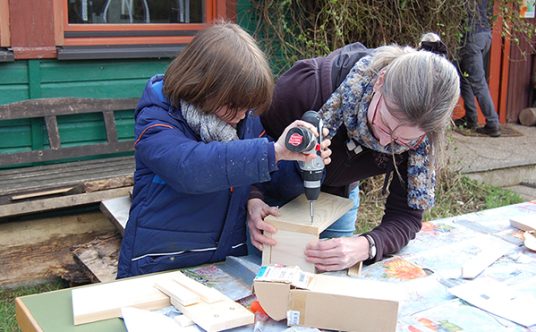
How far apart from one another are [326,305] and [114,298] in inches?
23.6

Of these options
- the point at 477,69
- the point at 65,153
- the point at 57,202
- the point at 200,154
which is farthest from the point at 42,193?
the point at 477,69

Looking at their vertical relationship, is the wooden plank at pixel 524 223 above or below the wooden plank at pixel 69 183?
above

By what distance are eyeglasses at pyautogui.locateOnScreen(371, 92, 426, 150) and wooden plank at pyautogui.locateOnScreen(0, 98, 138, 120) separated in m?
2.81

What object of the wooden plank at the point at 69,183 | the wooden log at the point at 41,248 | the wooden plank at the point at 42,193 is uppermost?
the wooden plank at the point at 69,183

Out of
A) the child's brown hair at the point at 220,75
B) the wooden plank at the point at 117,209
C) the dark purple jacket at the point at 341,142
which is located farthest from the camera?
the wooden plank at the point at 117,209

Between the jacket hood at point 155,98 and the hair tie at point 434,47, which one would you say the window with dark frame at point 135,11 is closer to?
the jacket hood at point 155,98

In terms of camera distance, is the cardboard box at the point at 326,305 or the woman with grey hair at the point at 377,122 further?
the woman with grey hair at the point at 377,122

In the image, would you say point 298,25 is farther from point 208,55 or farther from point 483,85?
point 208,55

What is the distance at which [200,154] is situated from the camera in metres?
1.87

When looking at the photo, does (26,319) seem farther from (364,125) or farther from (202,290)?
(364,125)

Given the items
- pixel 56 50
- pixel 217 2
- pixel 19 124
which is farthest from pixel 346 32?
pixel 19 124

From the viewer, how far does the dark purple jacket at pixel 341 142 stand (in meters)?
2.30

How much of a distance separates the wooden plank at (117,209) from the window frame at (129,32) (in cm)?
109

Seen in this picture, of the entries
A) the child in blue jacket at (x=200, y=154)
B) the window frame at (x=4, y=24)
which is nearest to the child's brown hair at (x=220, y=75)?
the child in blue jacket at (x=200, y=154)
